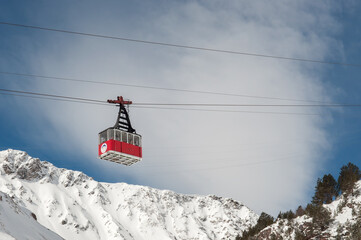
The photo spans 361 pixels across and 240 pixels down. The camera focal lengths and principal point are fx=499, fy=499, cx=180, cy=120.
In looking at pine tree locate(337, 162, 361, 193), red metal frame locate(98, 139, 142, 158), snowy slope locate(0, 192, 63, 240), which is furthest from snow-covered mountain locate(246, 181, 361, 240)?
snowy slope locate(0, 192, 63, 240)

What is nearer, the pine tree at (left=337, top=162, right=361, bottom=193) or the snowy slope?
the snowy slope

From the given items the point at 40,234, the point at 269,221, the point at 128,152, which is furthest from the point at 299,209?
the point at 128,152

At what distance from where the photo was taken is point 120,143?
128 feet

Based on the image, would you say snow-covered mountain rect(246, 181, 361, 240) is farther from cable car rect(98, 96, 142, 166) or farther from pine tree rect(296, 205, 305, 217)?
cable car rect(98, 96, 142, 166)

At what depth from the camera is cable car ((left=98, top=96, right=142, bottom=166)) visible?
38.7 m

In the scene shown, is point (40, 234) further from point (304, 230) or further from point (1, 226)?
point (304, 230)

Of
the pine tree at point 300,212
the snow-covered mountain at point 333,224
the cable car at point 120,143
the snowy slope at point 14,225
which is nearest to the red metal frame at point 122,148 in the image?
the cable car at point 120,143

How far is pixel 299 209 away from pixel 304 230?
1801 cm

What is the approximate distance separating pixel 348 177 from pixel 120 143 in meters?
70.9

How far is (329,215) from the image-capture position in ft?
276

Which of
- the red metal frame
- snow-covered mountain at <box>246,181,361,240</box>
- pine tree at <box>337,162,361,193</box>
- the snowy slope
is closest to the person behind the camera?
the red metal frame

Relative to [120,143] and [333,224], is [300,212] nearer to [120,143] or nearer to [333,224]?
[333,224]

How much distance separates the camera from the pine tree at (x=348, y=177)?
9472 cm

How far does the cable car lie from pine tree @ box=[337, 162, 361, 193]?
64244 mm
